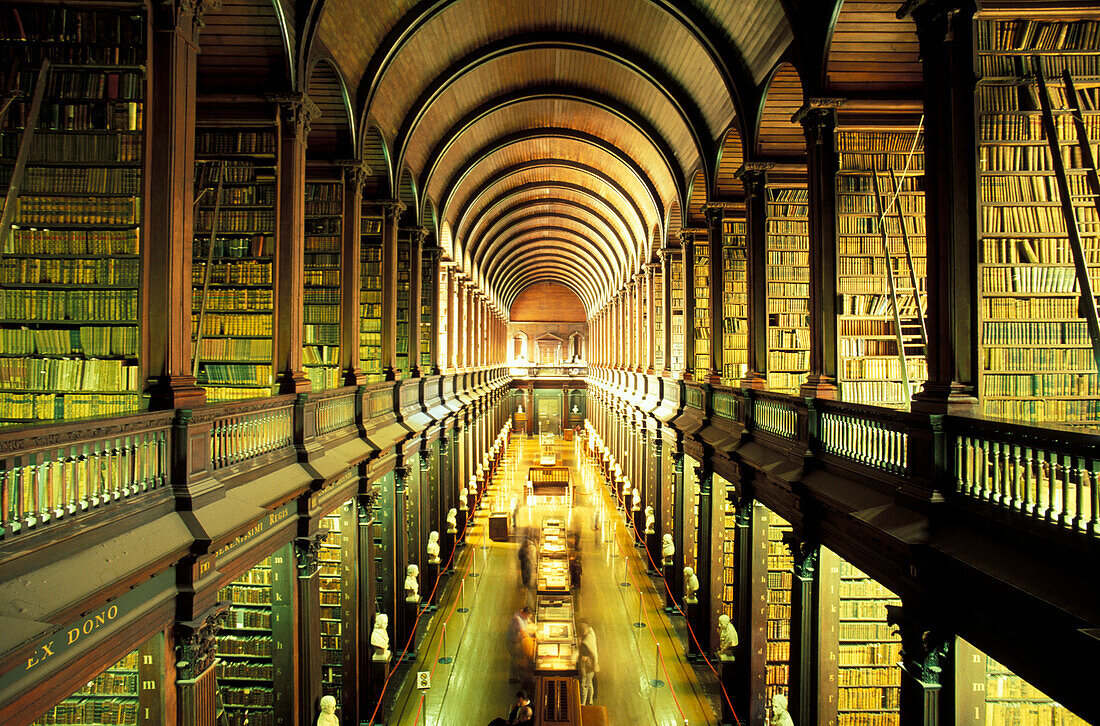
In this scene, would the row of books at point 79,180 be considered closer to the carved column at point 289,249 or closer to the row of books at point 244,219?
Answer: the carved column at point 289,249

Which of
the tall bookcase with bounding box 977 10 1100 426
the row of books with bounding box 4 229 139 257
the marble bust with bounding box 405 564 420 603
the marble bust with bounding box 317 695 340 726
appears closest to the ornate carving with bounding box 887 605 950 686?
the tall bookcase with bounding box 977 10 1100 426

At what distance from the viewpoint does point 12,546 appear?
2.57 metres

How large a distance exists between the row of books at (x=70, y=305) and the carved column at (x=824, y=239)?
5.71 meters

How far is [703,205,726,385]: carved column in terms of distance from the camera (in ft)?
29.8

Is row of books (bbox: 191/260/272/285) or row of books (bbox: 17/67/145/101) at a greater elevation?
row of books (bbox: 17/67/145/101)

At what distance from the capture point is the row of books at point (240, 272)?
6547 mm

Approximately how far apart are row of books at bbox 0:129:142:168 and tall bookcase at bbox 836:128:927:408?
622 cm

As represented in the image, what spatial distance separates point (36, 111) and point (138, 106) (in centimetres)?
74

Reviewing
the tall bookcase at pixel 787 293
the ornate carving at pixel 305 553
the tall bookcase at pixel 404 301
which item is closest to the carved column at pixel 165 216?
the ornate carving at pixel 305 553

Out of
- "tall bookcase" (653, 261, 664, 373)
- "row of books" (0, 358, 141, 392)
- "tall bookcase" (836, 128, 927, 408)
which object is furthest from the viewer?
"tall bookcase" (653, 261, 664, 373)

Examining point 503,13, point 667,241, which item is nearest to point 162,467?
point 503,13

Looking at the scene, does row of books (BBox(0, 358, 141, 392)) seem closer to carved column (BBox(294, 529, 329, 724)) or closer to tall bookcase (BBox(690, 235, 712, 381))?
carved column (BBox(294, 529, 329, 724))

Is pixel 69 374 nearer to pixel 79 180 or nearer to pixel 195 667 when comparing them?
pixel 79 180

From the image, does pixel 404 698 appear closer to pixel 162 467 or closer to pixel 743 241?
pixel 162 467
